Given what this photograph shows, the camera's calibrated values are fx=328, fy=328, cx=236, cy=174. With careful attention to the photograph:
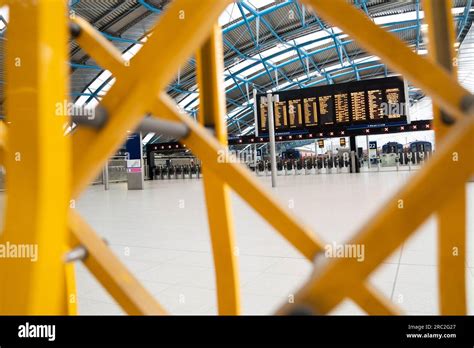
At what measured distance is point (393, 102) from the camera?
43.0ft

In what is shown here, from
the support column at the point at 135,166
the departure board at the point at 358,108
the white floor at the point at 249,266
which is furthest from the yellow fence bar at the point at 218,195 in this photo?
the departure board at the point at 358,108

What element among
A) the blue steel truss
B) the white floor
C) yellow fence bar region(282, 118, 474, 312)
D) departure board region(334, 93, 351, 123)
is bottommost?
the white floor

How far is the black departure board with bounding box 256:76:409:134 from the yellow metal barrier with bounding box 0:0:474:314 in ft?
43.4

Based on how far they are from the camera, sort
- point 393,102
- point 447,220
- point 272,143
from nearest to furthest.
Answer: point 447,220, point 272,143, point 393,102

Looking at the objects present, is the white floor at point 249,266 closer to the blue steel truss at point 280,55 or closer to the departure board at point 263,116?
the departure board at point 263,116

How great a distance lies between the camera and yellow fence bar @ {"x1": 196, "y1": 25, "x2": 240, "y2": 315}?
4.31 feet

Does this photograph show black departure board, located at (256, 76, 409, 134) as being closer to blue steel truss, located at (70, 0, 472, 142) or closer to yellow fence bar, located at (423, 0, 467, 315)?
blue steel truss, located at (70, 0, 472, 142)

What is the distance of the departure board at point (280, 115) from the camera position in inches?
573

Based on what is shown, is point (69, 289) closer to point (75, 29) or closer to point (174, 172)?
point (75, 29)

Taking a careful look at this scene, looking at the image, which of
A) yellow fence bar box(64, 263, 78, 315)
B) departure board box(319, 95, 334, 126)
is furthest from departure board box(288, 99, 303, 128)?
A: yellow fence bar box(64, 263, 78, 315)

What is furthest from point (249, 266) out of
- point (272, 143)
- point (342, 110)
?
point (342, 110)

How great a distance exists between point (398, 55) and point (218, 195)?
2.57ft
